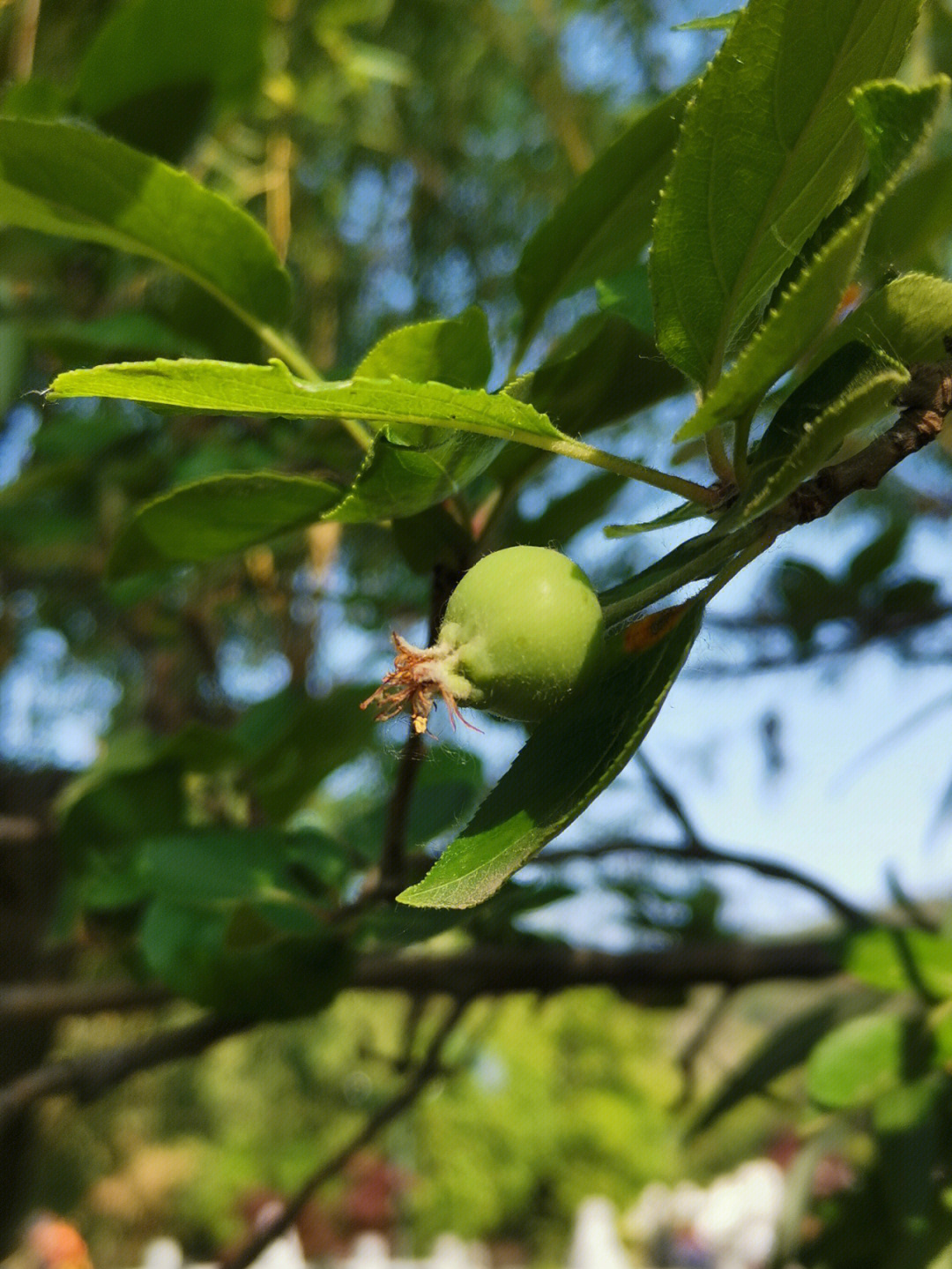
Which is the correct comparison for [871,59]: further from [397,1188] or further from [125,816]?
[397,1188]

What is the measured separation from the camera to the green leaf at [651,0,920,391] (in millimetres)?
215

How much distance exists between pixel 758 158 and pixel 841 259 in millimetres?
39

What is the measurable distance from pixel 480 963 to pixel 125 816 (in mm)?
216

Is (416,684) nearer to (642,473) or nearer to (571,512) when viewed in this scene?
(642,473)

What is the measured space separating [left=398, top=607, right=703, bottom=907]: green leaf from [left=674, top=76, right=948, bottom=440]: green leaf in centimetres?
6

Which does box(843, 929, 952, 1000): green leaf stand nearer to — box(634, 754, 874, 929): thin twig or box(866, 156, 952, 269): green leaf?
box(634, 754, 874, 929): thin twig

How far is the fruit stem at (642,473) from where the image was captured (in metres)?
0.24

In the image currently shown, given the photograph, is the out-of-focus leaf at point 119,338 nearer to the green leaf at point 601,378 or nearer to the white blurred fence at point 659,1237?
the green leaf at point 601,378

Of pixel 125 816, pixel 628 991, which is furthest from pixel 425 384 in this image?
pixel 628 991

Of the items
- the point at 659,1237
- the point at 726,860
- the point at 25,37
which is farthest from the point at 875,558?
the point at 659,1237

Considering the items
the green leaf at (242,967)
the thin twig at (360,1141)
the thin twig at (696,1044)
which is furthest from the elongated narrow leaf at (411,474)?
the thin twig at (696,1044)

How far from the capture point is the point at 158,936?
0.53m

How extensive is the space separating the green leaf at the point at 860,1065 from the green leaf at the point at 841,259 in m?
0.38

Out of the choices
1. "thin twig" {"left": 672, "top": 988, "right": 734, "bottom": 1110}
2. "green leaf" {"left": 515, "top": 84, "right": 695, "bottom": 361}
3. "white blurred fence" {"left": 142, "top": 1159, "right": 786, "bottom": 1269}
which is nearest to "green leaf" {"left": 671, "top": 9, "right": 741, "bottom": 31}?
"green leaf" {"left": 515, "top": 84, "right": 695, "bottom": 361}
